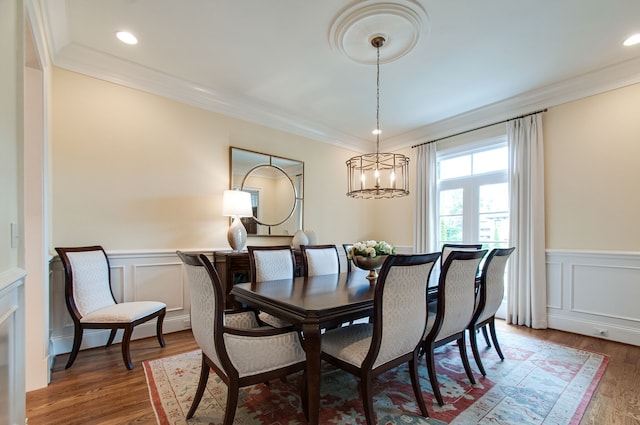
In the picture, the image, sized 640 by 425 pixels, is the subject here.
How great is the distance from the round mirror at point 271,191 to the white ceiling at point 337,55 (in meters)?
0.72

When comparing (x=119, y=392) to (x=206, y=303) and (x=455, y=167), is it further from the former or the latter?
(x=455, y=167)

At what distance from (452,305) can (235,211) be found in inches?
96.2

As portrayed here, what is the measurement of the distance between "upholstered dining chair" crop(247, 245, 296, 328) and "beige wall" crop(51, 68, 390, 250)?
1.22 metres

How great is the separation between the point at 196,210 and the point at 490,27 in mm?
3443

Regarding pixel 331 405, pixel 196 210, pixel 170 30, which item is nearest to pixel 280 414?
pixel 331 405

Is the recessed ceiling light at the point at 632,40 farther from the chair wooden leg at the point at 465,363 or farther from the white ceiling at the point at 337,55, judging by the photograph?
the chair wooden leg at the point at 465,363

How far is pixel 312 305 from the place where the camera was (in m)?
1.68

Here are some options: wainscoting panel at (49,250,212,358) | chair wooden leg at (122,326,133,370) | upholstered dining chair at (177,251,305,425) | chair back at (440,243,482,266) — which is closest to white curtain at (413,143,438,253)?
chair back at (440,243,482,266)

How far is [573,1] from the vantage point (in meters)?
2.20

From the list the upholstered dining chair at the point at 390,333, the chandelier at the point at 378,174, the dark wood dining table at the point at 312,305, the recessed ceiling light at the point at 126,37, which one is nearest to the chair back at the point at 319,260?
the dark wood dining table at the point at 312,305

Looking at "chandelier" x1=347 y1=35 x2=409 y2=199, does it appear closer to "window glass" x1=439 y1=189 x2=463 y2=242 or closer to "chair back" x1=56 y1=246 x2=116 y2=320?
"window glass" x1=439 y1=189 x2=463 y2=242

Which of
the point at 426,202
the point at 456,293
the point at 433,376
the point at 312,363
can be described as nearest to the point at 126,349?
the point at 312,363

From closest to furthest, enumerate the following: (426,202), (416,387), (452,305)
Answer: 1. (416,387)
2. (452,305)
3. (426,202)

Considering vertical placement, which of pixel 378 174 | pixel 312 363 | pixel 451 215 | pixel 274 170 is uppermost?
pixel 274 170
